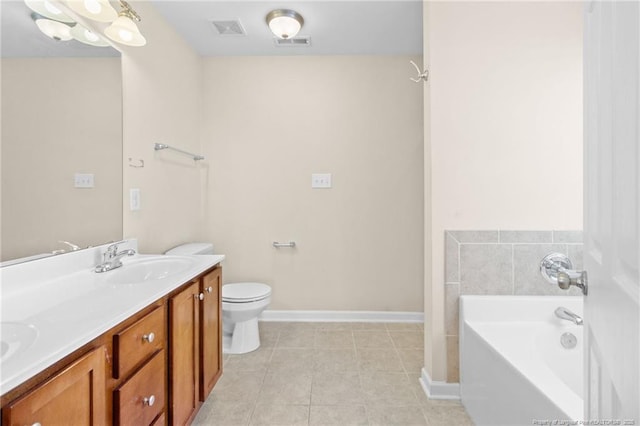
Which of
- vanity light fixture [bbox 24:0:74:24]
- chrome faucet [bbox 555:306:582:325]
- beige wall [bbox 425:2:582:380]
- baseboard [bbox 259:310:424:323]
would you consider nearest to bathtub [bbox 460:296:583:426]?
chrome faucet [bbox 555:306:582:325]

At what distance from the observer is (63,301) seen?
38.4 inches

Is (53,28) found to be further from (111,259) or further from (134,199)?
(111,259)

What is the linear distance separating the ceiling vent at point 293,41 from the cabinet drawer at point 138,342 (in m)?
2.26

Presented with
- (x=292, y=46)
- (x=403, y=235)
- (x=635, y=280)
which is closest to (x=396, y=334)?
(x=403, y=235)

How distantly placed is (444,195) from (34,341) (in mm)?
1698

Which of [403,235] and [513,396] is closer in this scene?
[513,396]

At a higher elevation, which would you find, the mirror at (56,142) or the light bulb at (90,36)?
the light bulb at (90,36)

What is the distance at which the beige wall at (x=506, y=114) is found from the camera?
62.0 inches

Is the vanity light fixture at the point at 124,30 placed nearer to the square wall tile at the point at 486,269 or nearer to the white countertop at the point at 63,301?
the white countertop at the point at 63,301

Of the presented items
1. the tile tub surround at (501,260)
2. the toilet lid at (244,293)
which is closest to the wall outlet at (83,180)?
the toilet lid at (244,293)

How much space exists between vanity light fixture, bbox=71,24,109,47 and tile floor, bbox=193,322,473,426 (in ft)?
6.47

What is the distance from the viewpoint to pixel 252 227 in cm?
267

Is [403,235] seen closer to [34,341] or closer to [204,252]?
[204,252]

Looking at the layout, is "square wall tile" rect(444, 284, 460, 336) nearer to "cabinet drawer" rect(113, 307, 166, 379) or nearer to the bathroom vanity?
the bathroom vanity
